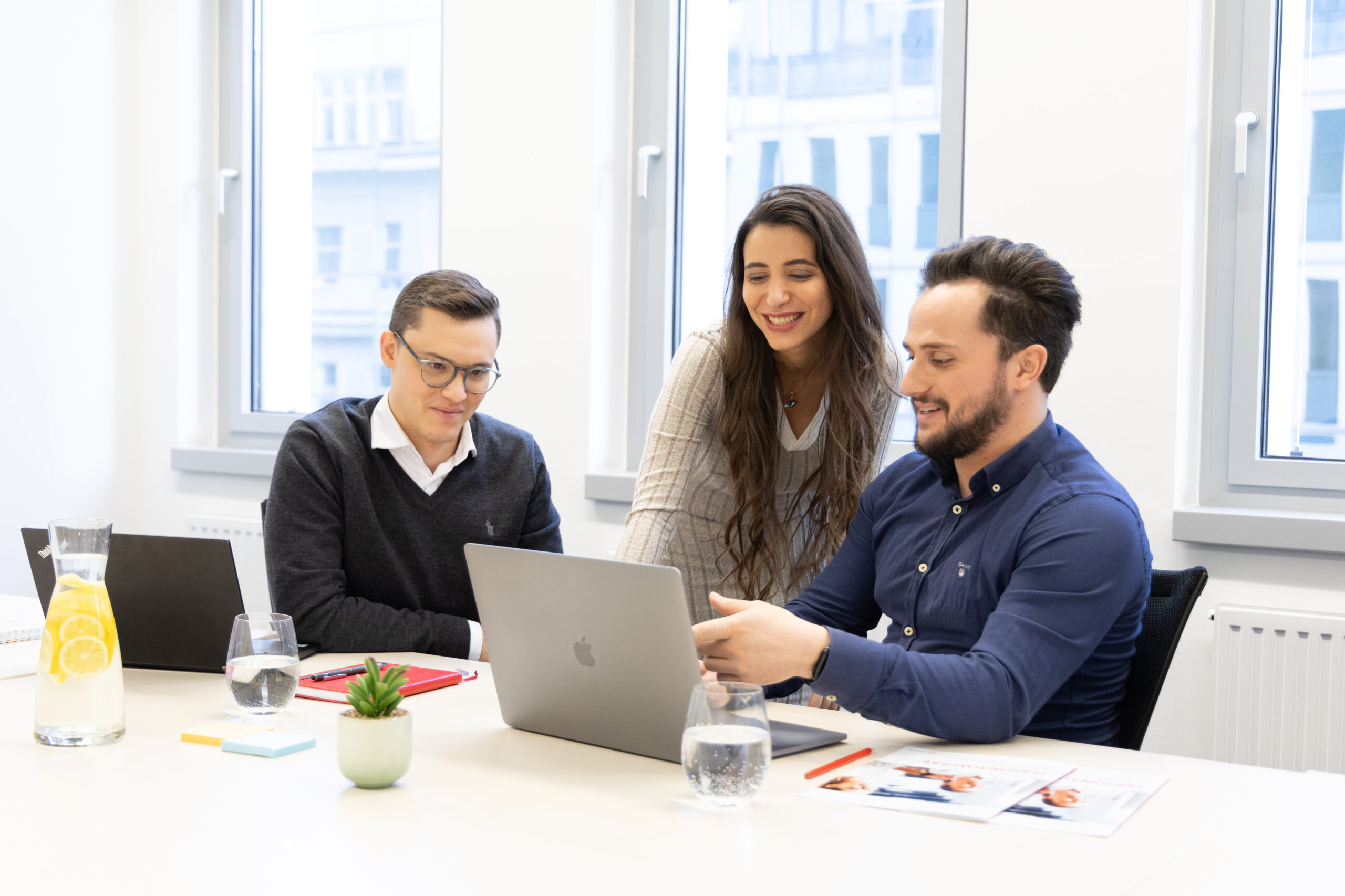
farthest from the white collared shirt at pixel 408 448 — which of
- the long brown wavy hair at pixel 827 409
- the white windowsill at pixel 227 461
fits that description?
the white windowsill at pixel 227 461

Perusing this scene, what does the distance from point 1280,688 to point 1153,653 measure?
3.23ft

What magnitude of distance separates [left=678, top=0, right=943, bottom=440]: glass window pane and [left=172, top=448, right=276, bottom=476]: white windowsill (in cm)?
153

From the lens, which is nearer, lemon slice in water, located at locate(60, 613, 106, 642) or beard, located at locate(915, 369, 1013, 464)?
lemon slice in water, located at locate(60, 613, 106, 642)

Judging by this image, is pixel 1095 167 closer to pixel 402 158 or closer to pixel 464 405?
pixel 464 405

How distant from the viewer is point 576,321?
3.48 meters

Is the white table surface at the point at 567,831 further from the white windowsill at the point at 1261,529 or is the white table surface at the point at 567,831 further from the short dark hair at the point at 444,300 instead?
the white windowsill at the point at 1261,529

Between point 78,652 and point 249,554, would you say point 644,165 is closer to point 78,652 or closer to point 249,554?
point 249,554

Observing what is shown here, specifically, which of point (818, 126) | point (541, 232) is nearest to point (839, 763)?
point (818, 126)

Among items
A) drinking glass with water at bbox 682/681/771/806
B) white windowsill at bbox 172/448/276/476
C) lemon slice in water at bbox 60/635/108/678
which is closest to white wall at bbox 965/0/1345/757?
drinking glass with water at bbox 682/681/771/806

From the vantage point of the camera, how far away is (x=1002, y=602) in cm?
160

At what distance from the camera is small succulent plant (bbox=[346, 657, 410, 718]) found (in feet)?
4.39

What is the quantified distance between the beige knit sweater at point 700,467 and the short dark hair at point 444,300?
0.37 meters

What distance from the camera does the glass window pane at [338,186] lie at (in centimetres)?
403

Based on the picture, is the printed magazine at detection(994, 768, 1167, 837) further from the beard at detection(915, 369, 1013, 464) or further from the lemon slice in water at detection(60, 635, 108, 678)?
the lemon slice in water at detection(60, 635, 108, 678)
